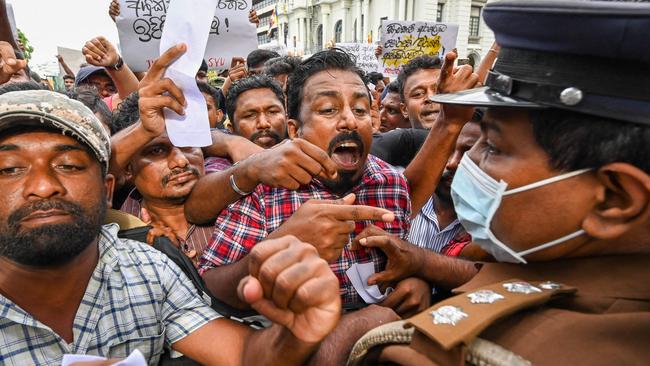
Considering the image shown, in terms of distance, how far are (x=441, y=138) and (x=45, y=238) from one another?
76.1 inches

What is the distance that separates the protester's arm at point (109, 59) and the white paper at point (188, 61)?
1433mm

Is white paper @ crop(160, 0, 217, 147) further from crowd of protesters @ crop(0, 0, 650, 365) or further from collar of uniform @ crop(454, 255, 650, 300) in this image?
collar of uniform @ crop(454, 255, 650, 300)

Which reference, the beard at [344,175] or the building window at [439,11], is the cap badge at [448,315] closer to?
the beard at [344,175]

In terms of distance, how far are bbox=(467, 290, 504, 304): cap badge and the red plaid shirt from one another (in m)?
1.00

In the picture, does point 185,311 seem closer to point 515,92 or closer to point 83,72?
point 515,92

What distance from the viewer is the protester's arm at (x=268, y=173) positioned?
1732 millimetres

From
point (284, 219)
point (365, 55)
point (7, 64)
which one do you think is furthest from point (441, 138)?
point (365, 55)

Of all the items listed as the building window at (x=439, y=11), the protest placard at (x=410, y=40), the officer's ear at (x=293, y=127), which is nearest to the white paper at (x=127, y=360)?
the officer's ear at (x=293, y=127)

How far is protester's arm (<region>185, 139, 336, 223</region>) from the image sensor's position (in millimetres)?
1732

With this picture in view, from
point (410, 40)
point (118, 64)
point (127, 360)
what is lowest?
point (127, 360)

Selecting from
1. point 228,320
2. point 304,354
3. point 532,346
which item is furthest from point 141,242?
point 532,346

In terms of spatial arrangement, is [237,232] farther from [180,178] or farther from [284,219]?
[180,178]

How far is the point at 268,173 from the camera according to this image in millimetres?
1828

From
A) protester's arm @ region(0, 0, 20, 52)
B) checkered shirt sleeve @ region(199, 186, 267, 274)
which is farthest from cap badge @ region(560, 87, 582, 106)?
protester's arm @ region(0, 0, 20, 52)
